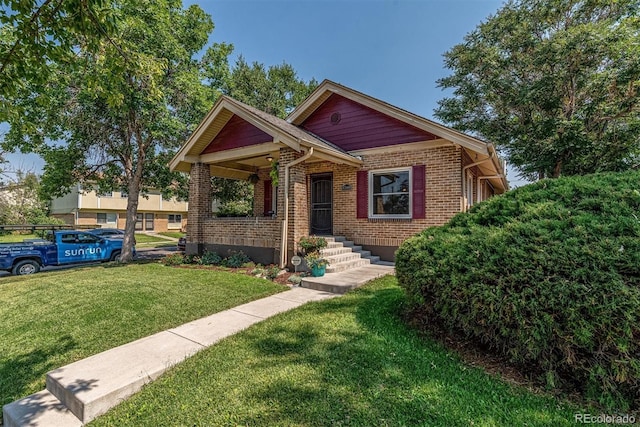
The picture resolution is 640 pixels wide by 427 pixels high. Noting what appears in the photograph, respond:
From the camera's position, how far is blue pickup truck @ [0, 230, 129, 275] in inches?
399

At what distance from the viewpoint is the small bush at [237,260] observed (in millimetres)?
8926

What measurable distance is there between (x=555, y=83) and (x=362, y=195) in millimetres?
11773

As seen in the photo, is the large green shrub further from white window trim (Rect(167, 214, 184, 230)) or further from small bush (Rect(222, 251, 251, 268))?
white window trim (Rect(167, 214, 184, 230))

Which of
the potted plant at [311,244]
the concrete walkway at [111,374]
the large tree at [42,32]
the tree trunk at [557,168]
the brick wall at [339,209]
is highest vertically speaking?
the tree trunk at [557,168]

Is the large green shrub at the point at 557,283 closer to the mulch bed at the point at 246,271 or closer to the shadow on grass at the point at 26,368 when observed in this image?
the mulch bed at the point at 246,271

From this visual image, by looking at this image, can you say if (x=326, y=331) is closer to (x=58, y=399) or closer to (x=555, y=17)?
(x=58, y=399)

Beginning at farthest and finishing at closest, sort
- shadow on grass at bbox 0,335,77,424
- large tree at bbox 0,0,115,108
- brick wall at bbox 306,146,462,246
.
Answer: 1. brick wall at bbox 306,146,462,246
2. shadow on grass at bbox 0,335,77,424
3. large tree at bbox 0,0,115,108

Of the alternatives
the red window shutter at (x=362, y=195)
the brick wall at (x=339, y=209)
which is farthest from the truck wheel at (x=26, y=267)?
the red window shutter at (x=362, y=195)

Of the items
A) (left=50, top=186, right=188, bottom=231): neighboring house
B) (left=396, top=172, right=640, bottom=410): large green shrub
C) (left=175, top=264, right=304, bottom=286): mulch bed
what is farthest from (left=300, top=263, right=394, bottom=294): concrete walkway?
(left=50, top=186, right=188, bottom=231): neighboring house

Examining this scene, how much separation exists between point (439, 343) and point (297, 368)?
1.71 m

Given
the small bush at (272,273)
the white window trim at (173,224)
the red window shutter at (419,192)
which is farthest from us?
the white window trim at (173,224)

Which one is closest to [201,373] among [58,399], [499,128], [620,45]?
[58,399]

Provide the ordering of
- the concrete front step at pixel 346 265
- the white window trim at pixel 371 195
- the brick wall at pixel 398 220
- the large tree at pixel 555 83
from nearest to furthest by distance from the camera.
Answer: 1. the concrete front step at pixel 346 265
2. the brick wall at pixel 398 220
3. the white window trim at pixel 371 195
4. the large tree at pixel 555 83

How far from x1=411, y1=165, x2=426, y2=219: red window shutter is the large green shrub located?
5007mm
